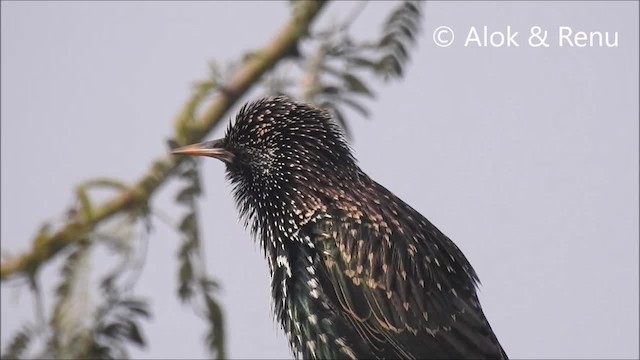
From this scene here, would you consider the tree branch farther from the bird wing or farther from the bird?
the bird wing

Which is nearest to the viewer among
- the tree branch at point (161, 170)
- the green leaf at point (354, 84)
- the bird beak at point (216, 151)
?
the tree branch at point (161, 170)

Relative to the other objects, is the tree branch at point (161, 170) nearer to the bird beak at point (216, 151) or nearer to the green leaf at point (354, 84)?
the green leaf at point (354, 84)

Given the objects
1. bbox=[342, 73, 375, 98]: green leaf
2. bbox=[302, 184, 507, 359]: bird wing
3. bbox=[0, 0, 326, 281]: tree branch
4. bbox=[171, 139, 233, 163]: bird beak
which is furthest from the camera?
bbox=[171, 139, 233, 163]: bird beak

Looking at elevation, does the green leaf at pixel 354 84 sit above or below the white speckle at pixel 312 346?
above

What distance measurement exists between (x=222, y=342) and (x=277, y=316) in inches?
56.3

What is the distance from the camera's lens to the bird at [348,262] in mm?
4480

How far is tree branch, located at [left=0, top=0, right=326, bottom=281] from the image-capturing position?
3363 mm

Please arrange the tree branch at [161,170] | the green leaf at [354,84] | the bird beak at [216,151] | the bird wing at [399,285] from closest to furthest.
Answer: the tree branch at [161,170]
the green leaf at [354,84]
the bird wing at [399,285]
the bird beak at [216,151]

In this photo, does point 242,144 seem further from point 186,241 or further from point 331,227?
point 186,241

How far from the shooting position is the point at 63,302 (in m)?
3.22

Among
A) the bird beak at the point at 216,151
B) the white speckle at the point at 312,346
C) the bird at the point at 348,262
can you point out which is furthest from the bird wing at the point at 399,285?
the bird beak at the point at 216,151

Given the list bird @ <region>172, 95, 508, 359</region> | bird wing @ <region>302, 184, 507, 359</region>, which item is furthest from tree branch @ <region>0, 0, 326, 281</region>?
bird wing @ <region>302, 184, 507, 359</region>

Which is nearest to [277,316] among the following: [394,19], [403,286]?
[403,286]

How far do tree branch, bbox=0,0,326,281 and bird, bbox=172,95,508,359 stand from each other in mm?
497
